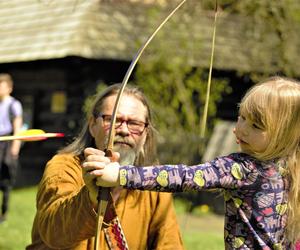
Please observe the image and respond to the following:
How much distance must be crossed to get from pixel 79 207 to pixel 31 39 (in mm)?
10181

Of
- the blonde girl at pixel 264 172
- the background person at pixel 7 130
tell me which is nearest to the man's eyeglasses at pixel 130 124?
the blonde girl at pixel 264 172

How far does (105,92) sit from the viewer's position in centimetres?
297

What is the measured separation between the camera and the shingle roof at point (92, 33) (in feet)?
37.5

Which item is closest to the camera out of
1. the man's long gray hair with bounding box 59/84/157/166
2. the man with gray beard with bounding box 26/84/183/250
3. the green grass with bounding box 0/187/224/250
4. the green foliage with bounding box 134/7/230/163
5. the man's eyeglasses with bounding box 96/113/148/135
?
the man with gray beard with bounding box 26/84/183/250

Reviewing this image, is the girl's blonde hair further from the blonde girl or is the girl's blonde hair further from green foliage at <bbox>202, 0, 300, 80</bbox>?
green foliage at <bbox>202, 0, 300, 80</bbox>

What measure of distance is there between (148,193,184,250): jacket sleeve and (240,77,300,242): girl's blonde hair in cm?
58

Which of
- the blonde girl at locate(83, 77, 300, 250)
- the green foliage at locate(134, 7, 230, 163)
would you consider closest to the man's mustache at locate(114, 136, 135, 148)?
the blonde girl at locate(83, 77, 300, 250)

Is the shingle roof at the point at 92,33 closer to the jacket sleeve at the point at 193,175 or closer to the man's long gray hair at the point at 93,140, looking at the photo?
the man's long gray hair at the point at 93,140

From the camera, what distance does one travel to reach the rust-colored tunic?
7.81 ft

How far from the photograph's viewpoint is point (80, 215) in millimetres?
2328

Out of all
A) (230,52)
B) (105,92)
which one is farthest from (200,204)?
(105,92)

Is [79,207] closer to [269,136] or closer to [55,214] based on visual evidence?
[55,214]

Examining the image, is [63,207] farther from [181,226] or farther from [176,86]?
[176,86]

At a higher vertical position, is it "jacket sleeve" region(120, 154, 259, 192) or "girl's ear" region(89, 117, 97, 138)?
"girl's ear" region(89, 117, 97, 138)
